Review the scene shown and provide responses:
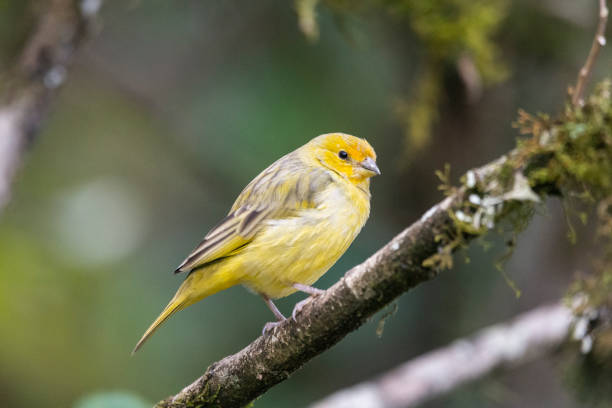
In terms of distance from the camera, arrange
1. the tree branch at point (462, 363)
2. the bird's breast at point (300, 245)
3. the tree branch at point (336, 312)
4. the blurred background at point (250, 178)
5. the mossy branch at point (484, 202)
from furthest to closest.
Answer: the blurred background at point (250, 178)
the tree branch at point (462, 363)
the bird's breast at point (300, 245)
the tree branch at point (336, 312)
the mossy branch at point (484, 202)

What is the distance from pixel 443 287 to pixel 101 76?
12.1 ft

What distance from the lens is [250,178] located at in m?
5.79

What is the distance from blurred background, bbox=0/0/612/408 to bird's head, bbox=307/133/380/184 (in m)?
1.60

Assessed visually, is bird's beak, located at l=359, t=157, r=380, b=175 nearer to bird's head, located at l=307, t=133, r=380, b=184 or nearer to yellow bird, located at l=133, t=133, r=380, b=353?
bird's head, located at l=307, t=133, r=380, b=184

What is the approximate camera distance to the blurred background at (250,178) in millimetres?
5383

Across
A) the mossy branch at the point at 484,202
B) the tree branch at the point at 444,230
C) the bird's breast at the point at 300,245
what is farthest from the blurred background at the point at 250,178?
the mossy branch at the point at 484,202

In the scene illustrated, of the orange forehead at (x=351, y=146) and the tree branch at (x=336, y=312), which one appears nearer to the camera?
the tree branch at (x=336, y=312)

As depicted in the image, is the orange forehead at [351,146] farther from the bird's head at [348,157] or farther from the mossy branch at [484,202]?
the mossy branch at [484,202]

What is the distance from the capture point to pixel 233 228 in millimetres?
3035

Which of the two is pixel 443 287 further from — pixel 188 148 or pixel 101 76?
pixel 101 76

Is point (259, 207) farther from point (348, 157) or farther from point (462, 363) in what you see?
point (462, 363)

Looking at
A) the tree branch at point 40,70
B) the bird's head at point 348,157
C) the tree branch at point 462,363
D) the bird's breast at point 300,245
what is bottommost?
the tree branch at point 462,363

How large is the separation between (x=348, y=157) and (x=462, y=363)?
176 cm

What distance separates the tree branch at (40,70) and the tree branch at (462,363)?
232 cm
